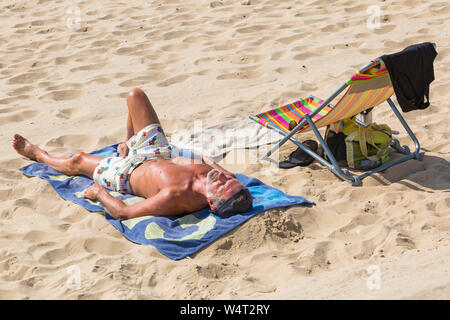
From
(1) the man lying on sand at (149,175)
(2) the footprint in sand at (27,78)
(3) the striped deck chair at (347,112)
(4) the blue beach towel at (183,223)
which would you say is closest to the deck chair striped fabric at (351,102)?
(3) the striped deck chair at (347,112)

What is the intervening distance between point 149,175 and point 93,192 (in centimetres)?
45

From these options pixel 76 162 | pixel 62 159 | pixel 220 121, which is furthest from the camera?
pixel 220 121

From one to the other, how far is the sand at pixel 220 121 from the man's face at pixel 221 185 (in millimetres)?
243

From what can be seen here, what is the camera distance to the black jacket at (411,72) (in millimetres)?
4258

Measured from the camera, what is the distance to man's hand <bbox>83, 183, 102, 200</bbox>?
449cm

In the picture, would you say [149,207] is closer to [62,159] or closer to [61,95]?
[62,159]


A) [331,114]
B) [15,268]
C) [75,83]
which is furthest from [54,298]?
[75,83]

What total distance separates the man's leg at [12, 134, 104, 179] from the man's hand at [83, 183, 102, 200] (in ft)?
1.03

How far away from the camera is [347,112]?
4.69 meters

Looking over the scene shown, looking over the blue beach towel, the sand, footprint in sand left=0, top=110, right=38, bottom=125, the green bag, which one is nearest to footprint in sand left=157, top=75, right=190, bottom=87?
the sand

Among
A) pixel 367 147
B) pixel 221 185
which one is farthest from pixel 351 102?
pixel 221 185

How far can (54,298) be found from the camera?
324cm
